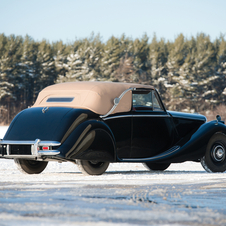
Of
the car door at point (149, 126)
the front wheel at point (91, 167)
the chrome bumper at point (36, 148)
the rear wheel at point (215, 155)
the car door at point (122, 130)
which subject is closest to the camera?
the chrome bumper at point (36, 148)

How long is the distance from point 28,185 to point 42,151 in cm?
121

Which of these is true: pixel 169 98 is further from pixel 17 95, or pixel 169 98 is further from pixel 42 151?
pixel 42 151

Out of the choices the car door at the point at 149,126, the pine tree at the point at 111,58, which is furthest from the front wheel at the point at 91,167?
the pine tree at the point at 111,58

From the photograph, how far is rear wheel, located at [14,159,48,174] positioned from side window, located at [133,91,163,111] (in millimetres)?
2569

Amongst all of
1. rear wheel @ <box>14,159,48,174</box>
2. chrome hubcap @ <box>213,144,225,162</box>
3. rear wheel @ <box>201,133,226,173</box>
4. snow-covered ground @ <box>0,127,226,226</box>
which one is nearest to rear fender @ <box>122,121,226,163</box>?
rear wheel @ <box>201,133,226,173</box>

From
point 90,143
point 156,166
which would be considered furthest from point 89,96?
point 156,166

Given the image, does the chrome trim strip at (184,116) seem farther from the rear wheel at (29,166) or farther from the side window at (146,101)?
the rear wheel at (29,166)

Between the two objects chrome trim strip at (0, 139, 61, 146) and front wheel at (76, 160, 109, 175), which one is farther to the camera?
front wheel at (76, 160, 109, 175)

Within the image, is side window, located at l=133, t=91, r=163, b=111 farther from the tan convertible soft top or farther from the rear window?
the rear window

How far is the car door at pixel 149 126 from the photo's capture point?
11375 millimetres

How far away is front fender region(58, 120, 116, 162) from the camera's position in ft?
32.9

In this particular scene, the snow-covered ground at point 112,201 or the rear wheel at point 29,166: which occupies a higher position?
the rear wheel at point 29,166

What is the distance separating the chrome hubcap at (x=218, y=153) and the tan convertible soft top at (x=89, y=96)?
2.47 meters

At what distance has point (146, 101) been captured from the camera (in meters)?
11.9
